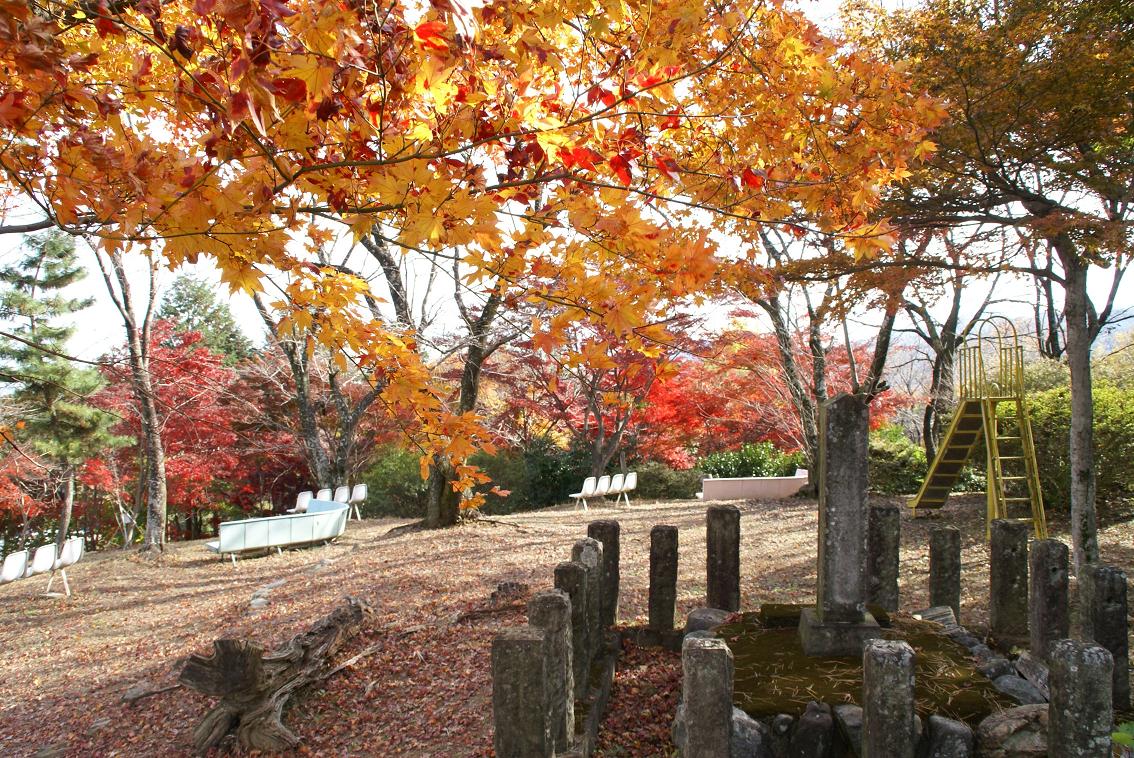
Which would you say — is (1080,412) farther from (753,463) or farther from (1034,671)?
(753,463)

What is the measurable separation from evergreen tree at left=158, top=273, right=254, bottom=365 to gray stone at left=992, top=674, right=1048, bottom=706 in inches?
1033

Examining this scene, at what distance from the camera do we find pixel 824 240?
783cm

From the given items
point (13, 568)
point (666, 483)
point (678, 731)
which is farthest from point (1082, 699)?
point (666, 483)

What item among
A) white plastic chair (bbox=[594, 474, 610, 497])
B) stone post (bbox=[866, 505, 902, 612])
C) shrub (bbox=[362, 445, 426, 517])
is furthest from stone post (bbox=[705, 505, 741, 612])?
shrub (bbox=[362, 445, 426, 517])

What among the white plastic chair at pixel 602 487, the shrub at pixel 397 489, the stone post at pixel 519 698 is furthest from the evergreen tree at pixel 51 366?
the stone post at pixel 519 698

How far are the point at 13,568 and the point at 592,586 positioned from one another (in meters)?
9.62

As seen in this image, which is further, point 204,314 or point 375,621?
point 204,314

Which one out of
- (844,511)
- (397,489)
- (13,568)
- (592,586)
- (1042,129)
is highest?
(1042,129)

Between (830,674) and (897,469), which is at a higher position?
(897,469)

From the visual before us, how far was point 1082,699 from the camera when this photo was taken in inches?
99.3

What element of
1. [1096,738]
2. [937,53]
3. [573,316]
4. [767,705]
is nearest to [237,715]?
[767,705]

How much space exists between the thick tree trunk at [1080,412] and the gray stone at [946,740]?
5.45 metres

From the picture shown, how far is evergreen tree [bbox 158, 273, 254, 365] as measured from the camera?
26.2 m

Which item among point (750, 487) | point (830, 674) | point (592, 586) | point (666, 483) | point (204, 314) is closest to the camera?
point (830, 674)
